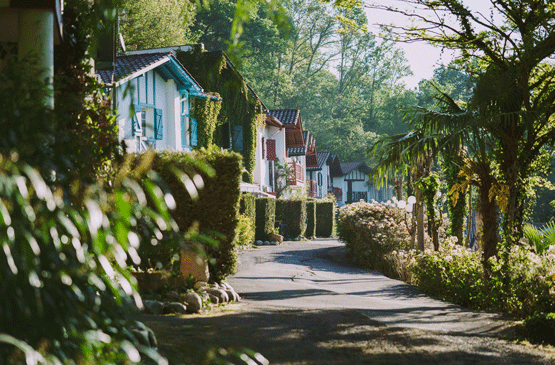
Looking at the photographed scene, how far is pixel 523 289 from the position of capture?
8.35 meters

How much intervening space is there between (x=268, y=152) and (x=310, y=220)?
5106 mm

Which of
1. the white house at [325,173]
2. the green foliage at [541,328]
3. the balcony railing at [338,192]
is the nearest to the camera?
the green foliage at [541,328]

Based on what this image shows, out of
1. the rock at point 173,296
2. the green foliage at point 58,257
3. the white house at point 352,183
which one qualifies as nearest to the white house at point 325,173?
the white house at point 352,183

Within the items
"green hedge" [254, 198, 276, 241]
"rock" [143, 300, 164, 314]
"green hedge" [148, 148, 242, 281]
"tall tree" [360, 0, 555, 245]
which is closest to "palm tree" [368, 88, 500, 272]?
"tall tree" [360, 0, 555, 245]

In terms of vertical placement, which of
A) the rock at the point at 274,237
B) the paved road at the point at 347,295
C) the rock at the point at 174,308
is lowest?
the rock at the point at 274,237

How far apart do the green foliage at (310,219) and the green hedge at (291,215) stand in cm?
256

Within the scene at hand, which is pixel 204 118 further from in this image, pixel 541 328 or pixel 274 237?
pixel 541 328

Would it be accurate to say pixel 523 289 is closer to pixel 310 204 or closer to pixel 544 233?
pixel 544 233

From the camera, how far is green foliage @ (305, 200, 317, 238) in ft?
102

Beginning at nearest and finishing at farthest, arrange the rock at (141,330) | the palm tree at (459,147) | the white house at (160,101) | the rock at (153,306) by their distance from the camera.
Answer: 1. the rock at (141,330)
2. the rock at (153,306)
3. the palm tree at (459,147)
4. the white house at (160,101)

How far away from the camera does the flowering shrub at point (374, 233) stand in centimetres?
1691

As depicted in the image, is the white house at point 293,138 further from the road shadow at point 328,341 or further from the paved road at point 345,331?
the road shadow at point 328,341

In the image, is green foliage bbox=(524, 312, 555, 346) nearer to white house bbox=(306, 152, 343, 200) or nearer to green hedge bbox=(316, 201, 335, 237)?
green hedge bbox=(316, 201, 335, 237)

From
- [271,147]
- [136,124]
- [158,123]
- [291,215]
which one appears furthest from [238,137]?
[136,124]
